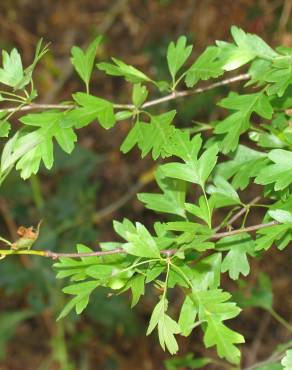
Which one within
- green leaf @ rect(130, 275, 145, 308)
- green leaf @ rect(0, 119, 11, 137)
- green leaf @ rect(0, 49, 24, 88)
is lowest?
green leaf @ rect(130, 275, 145, 308)

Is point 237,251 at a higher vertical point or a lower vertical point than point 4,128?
lower

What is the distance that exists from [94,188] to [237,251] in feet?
5.87

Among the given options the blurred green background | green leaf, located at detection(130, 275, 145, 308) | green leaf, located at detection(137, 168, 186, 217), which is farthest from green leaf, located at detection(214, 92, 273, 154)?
the blurred green background

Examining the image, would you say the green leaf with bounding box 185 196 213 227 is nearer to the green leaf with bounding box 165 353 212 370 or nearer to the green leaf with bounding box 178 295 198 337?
the green leaf with bounding box 178 295 198 337

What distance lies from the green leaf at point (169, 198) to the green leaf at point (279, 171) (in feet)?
0.90

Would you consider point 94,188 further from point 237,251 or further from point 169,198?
point 237,251

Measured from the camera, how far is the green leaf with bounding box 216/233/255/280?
1.54m

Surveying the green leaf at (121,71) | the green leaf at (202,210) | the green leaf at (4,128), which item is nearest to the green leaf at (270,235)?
the green leaf at (202,210)

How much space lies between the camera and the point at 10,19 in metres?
4.88

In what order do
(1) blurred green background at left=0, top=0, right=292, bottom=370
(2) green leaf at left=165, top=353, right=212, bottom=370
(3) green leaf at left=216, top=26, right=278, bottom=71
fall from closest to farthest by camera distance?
(3) green leaf at left=216, top=26, right=278, bottom=71 < (2) green leaf at left=165, top=353, right=212, bottom=370 < (1) blurred green background at left=0, top=0, right=292, bottom=370

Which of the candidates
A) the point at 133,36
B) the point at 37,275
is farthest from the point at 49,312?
the point at 133,36

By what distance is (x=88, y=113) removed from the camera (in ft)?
5.13

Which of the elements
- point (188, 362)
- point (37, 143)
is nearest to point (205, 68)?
point (37, 143)

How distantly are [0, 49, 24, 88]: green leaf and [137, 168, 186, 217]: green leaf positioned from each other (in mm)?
428
